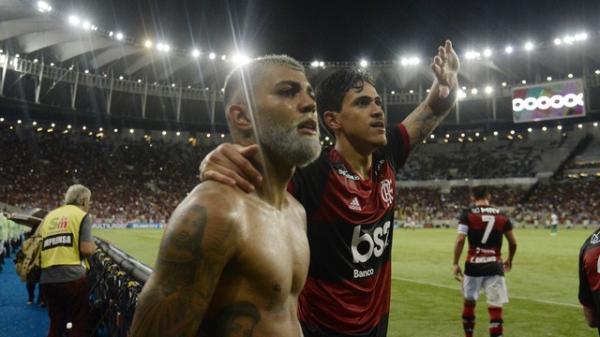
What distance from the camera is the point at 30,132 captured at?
4941 centimetres

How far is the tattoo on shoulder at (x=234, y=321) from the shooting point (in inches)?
68.1

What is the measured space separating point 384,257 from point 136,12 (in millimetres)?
39017

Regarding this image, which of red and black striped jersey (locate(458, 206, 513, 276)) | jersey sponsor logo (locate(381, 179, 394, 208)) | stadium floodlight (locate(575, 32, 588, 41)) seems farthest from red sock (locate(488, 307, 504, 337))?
stadium floodlight (locate(575, 32, 588, 41))

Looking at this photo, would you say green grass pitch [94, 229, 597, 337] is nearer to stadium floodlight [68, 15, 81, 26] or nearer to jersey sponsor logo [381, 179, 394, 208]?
jersey sponsor logo [381, 179, 394, 208]

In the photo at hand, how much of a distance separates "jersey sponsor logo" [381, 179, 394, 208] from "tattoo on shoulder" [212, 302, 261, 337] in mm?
1932

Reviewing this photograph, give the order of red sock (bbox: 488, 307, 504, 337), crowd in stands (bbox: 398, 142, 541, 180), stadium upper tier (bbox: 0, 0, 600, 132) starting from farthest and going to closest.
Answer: crowd in stands (bbox: 398, 142, 541, 180)
stadium upper tier (bbox: 0, 0, 600, 132)
red sock (bbox: 488, 307, 504, 337)

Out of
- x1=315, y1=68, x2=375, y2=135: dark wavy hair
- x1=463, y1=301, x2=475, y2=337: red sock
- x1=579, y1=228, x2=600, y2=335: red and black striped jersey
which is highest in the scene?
x1=315, y1=68, x2=375, y2=135: dark wavy hair

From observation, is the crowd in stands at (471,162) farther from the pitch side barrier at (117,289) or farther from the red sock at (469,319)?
the pitch side barrier at (117,289)

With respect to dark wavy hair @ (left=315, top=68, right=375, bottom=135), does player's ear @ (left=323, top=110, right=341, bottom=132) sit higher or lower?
lower

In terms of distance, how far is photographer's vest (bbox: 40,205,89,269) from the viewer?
6055mm

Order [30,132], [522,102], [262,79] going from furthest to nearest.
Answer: [30,132] < [522,102] < [262,79]

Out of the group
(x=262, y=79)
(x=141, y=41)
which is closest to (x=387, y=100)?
(x=141, y=41)

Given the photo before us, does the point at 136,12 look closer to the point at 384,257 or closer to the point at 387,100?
the point at 387,100

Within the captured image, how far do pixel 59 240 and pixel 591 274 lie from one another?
5527 mm
